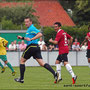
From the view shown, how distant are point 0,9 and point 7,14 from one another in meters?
0.99

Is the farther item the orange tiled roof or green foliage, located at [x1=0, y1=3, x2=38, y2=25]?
the orange tiled roof

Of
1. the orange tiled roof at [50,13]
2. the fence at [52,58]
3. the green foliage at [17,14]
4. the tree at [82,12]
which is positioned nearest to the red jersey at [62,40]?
the fence at [52,58]

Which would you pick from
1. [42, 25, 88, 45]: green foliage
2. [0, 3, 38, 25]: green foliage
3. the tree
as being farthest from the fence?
[0, 3, 38, 25]: green foliage

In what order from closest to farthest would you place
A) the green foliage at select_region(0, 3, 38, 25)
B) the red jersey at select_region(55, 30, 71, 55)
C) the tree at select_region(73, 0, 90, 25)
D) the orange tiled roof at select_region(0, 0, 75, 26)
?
1. the red jersey at select_region(55, 30, 71, 55)
2. the tree at select_region(73, 0, 90, 25)
3. the green foliage at select_region(0, 3, 38, 25)
4. the orange tiled roof at select_region(0, 0, 75, 26)

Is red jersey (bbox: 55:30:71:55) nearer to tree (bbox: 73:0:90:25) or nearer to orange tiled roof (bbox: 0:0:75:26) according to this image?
tree (bbox: 73:0:90:25)

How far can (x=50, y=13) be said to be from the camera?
2899 inches

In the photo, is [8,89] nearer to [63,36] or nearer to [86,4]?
[63,36]

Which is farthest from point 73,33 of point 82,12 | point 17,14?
point 82,12

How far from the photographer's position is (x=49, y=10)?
7438 centimetres

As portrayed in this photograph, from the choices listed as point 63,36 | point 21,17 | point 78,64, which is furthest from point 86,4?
point 63,36

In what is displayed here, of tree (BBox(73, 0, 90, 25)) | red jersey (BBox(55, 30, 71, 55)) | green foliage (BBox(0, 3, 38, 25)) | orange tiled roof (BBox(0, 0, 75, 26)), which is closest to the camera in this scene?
red jersey (BBox(55, 30, 71, 55))

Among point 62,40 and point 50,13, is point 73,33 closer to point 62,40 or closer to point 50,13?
point 62,40

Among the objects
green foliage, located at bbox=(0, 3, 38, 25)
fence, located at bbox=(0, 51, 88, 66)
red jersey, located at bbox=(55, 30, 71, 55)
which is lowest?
fence, located at bbox=(0, 51, 88, 66)

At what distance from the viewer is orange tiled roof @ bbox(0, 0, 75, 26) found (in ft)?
236
